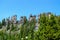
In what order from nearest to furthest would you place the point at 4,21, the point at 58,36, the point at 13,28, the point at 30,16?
the point at 58,36, the point at 13,28, the point at 30,16, the point at 4,21

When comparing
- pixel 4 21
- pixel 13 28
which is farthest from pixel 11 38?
pixel 4 21

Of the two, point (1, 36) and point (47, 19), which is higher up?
point (47, 19)

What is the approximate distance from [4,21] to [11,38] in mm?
62828

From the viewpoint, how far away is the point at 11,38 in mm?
72000

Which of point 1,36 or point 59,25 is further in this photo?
point 1,36

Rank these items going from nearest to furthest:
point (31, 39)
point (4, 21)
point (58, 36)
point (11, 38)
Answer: point (58, 36)
point (31, 39)
point (11, 38)
point (4, 21)

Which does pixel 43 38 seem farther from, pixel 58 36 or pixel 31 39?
pixel 31 39

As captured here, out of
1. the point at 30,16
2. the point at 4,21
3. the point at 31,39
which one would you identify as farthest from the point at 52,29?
the point at 4,21

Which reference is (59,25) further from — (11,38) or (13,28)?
(13,28)

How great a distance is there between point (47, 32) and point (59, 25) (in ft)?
9.79

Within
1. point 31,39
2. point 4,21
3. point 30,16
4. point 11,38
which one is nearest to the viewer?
point 31,39

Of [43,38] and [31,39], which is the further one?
[31,39]

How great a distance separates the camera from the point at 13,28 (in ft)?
370

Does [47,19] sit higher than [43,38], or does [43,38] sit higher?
[47,19]
